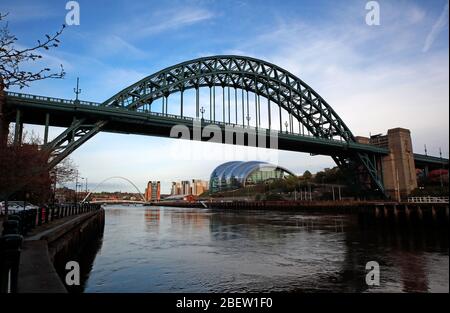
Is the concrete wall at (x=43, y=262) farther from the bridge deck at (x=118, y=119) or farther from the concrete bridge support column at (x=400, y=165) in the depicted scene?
the concrete bridge support column at (x=400, y=165)

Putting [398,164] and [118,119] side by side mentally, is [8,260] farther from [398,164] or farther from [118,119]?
[398,164]

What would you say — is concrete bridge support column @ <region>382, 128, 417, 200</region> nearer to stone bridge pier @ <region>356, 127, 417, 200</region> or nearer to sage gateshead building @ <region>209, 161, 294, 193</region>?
stone bridge pier @ <region>356, 127, 417, 200</region>

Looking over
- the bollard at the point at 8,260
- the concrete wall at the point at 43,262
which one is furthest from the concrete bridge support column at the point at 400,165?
the bollard at the point at 8,260

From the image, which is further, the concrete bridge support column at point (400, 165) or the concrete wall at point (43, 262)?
the concrete bridge support column at point (400, 165)

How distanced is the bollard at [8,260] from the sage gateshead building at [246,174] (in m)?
134

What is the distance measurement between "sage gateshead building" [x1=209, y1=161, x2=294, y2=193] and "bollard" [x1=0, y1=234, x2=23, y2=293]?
5262 inches

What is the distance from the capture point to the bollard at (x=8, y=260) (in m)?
4.30

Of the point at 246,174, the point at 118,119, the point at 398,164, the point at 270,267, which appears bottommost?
the point at 270,267

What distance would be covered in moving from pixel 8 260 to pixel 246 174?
139445 mm

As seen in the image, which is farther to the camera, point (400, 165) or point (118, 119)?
point (400, 165)

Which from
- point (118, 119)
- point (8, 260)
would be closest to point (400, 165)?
point (118, 119)

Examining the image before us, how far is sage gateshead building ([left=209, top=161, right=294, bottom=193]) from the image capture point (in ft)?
467

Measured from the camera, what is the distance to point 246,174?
470 feet
